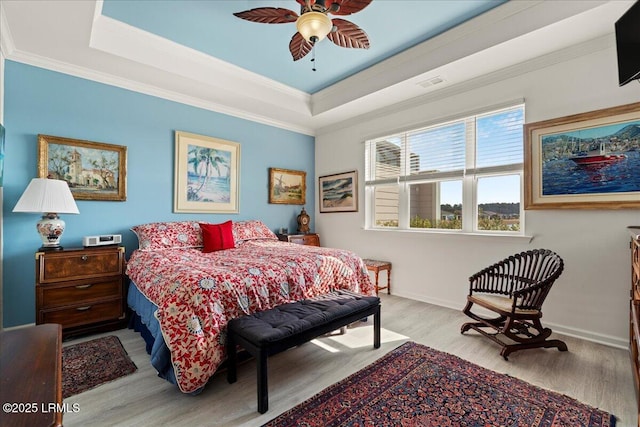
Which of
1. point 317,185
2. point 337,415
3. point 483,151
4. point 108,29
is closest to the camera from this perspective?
point 337,415

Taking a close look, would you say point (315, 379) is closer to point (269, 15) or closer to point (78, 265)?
point (78, 265)

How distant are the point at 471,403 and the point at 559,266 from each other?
4.34 ft

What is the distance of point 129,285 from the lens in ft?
10.3

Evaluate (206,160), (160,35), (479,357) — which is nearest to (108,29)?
(160,35)

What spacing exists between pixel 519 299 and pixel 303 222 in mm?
3300

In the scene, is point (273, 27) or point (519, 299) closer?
point (519, 299)

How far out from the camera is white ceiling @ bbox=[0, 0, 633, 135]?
94.0 inches

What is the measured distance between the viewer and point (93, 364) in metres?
2.24

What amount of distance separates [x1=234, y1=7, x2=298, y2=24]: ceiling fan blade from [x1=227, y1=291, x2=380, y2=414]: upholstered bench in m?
2.22

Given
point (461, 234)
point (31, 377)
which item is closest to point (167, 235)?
point (31, 377)

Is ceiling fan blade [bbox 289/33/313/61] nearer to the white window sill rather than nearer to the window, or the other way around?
the window

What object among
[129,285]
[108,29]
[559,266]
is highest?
[108,29]

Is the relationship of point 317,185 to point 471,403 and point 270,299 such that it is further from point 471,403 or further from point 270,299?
point 471,403

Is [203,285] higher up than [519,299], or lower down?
higher up
